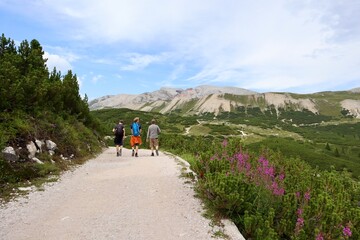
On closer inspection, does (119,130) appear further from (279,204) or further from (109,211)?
(279,204)

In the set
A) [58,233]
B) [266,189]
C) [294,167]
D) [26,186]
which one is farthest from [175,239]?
[294,167]

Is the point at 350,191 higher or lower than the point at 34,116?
lower

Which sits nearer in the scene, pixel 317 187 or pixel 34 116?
pixel 317 187

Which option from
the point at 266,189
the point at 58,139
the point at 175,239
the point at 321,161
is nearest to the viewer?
the point at 175,239

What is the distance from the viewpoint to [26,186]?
1090 cm

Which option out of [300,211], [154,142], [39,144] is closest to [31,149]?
[39,144]

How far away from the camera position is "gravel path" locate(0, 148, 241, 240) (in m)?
7.12

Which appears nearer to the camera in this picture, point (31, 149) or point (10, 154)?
point (10, 154)

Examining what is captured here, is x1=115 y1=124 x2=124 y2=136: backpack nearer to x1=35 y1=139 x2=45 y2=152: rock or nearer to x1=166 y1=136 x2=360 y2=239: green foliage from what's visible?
x1=35 y1=139 x2=45 y2=152: rock

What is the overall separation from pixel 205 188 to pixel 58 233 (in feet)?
14.4

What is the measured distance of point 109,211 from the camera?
8.57m

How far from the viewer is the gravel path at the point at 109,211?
712 cm

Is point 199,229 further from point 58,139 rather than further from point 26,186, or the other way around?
point 58,139

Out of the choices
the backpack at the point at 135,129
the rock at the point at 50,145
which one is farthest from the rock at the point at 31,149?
the backpack at the point at 135,129
